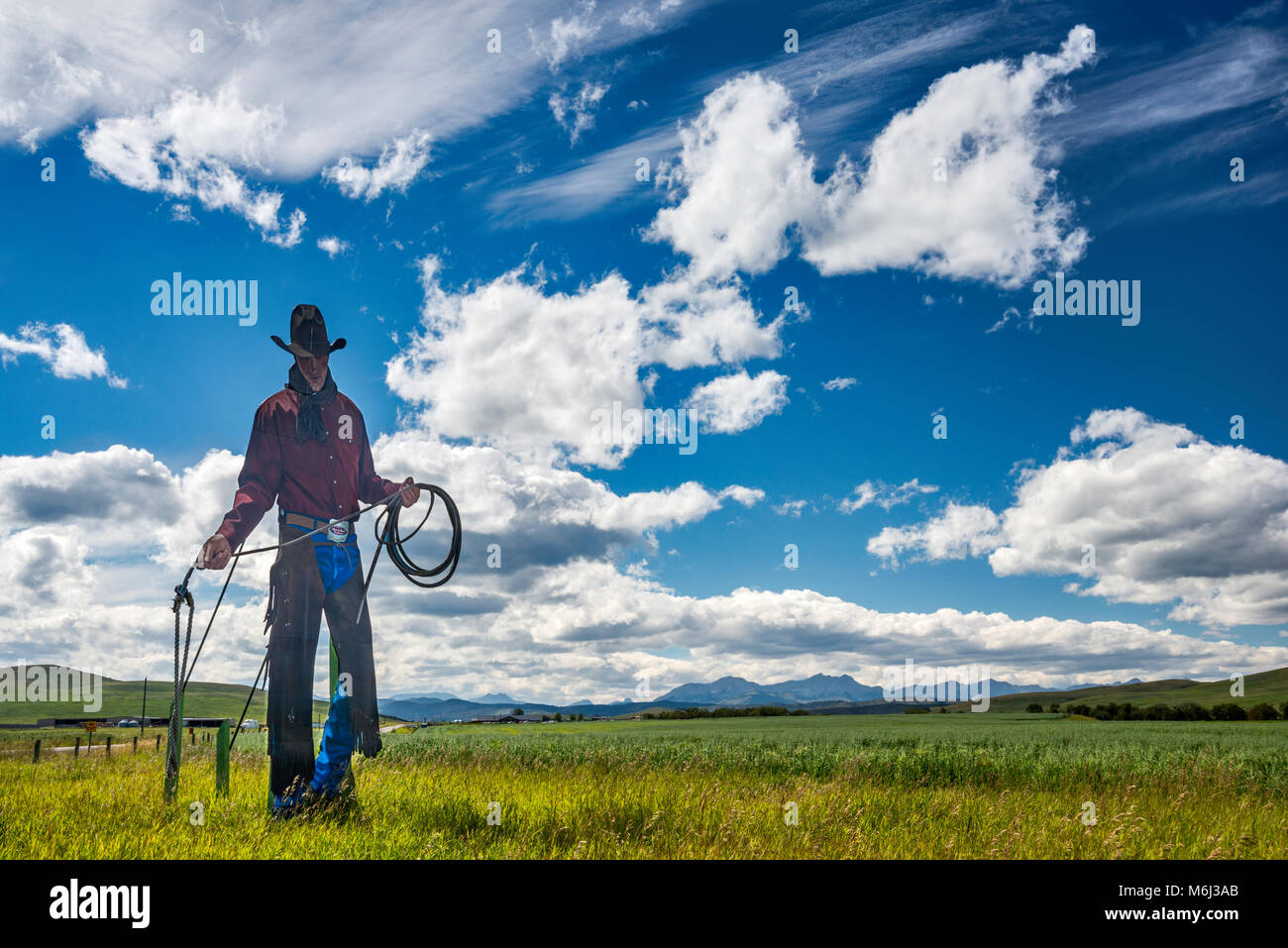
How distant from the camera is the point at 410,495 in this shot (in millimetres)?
8383

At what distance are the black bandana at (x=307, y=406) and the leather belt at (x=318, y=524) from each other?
833 millimetres

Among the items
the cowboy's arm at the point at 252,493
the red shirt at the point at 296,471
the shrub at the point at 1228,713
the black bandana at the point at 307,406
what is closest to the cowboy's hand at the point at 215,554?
the cowboy's arm at the point at 252,493

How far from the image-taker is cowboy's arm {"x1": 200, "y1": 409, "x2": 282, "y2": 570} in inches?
292

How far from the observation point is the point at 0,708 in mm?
146500

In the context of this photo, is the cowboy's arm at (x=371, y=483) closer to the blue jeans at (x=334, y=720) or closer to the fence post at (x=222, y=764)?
the blue jeans at (x=334, y=720)

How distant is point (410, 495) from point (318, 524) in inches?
39.1

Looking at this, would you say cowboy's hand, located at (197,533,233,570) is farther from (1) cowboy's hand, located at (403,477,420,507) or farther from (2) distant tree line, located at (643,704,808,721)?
(2) distant tree line, located at (643,704,808,721)

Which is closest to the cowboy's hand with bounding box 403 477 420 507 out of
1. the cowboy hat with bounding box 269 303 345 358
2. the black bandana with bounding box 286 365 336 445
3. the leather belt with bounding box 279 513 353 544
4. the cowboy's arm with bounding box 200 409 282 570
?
the leather belt with bounding box 279 513 353 544

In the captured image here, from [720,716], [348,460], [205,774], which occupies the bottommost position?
[720,716]

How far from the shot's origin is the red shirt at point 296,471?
7.82 m
